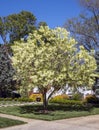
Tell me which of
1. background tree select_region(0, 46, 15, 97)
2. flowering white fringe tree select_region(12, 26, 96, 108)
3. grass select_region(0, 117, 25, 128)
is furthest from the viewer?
background tree select_region(0, 46, 15, 97)

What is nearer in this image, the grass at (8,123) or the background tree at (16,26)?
the grass at (8,123)

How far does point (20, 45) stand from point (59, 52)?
2.42 meters

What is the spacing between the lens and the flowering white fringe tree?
64.0 ft

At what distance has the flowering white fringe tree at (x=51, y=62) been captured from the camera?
64.0 feet

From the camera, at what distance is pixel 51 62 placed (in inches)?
786

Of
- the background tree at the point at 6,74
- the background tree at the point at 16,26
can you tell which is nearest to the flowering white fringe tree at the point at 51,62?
the background tree at the point at 6,74

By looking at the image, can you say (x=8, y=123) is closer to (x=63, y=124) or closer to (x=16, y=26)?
(x=63, y=124)

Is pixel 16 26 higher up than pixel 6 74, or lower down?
higher up

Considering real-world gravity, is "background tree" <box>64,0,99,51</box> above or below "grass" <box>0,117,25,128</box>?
above

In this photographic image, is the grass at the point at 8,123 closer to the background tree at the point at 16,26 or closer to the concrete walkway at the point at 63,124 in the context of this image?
the concrete walkway at the point at 63,124

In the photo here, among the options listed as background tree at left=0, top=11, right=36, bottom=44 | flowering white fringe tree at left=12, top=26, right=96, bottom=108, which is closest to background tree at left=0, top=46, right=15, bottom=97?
background tree at left=0, top=11, right=36, bottom=44

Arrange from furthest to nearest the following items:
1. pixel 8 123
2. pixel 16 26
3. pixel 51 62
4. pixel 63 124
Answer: pixel 16 26
pixel 51 62
pixel 63 124
pixel 8 123

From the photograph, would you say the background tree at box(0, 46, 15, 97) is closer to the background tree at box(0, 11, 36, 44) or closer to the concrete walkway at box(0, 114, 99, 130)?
the background tree at box(0, 11, 36, 44)

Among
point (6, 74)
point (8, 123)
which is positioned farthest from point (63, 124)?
point (6, 74)
